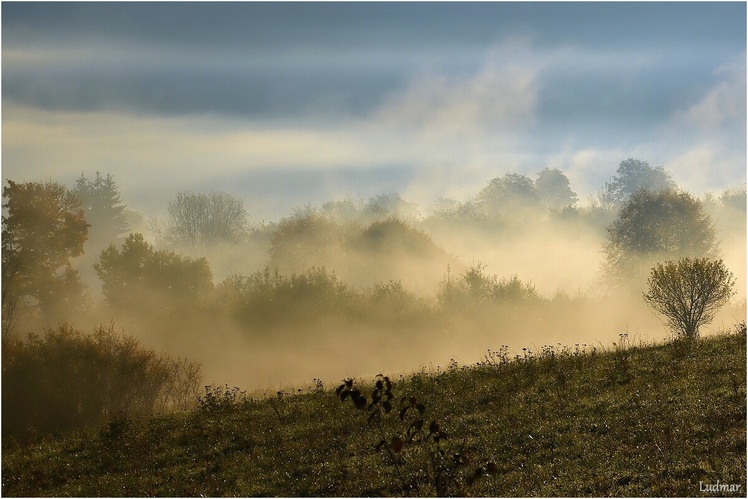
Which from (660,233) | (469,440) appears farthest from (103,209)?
(469,440)

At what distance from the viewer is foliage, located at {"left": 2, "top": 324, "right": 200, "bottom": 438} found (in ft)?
111

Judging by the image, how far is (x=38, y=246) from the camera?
50094 millimetres

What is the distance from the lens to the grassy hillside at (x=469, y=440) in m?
14.2

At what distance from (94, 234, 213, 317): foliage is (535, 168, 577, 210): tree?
72.5m

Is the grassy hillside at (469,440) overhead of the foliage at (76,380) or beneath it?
beneath

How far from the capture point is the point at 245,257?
281 ft

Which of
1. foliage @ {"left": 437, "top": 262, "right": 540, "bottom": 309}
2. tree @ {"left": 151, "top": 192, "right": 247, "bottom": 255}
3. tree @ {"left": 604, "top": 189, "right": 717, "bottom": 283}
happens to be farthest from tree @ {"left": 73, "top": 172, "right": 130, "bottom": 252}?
tree @ {"left": 604, "top": 189, "right": 717, "bottom": 283}

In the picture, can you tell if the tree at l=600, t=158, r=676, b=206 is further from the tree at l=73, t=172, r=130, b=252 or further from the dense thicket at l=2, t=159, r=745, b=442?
the tree at l=73, t=172, r=130, b=252

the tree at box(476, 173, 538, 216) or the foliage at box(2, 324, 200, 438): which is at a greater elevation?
the tree at box(476, 173, 538, 216)

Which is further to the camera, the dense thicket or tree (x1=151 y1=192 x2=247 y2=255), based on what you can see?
tree (x1=151 y1=192 x2=247 y2=255)

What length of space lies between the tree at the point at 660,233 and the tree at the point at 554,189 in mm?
47942

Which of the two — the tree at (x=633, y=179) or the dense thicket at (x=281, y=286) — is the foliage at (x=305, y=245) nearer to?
the dense thicket at (x=281, y=286)

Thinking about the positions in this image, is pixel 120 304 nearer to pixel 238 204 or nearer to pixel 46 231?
pixel 46 231

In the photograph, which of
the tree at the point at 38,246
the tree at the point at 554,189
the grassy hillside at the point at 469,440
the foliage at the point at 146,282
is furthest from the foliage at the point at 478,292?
the tree at the point at 554,189
